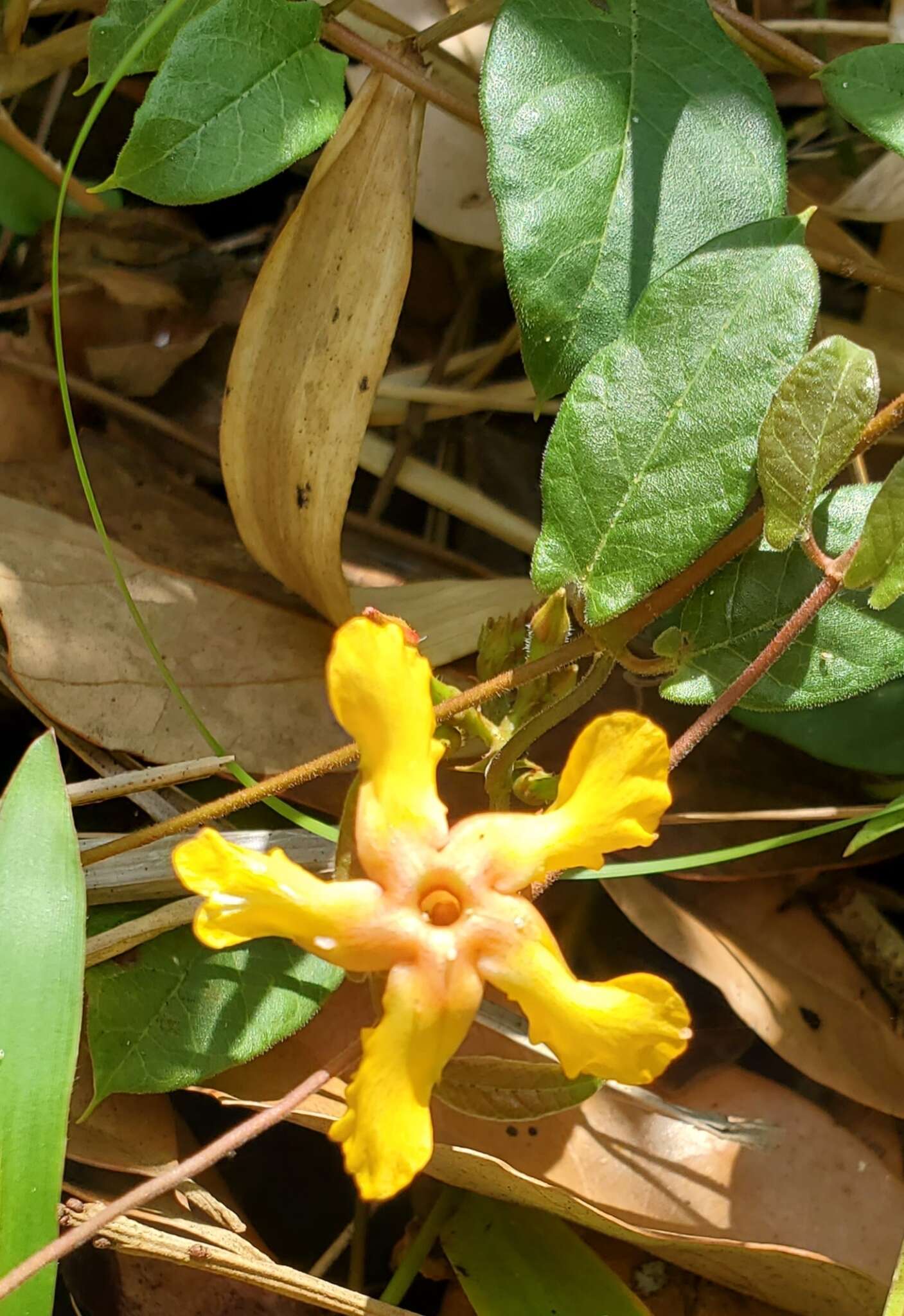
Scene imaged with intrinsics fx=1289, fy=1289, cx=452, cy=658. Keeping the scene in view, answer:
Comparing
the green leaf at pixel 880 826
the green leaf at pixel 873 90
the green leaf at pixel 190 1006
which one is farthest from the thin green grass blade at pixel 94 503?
the green leaf at pixel 873 90

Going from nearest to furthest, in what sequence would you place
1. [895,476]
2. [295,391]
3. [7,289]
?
[895,476], [295,391], [7,289]

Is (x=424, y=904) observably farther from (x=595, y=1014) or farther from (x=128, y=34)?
(x=128, y=34)

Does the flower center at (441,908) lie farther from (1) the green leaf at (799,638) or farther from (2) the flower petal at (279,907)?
(1) the green leaf at (799,638)

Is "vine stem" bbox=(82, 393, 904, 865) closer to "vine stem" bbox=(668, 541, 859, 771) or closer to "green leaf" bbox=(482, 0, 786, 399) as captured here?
"vine stem" bbox=(668, 541, 859, 771)

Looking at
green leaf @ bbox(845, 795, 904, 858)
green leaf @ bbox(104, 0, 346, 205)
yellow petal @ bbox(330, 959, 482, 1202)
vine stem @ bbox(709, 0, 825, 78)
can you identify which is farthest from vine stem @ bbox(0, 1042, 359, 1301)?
vine stem @ bbox(709, 0, 825, 78)

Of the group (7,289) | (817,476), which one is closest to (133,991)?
(817,476)

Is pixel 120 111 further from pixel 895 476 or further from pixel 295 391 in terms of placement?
pixel 895 476
